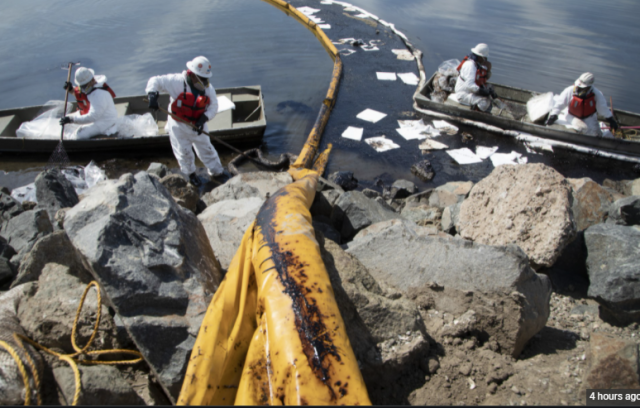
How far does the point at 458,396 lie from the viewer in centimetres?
244

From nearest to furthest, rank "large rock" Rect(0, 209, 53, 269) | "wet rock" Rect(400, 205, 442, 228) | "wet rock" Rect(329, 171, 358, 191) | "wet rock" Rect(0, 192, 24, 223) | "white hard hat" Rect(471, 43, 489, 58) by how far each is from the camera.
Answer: "large rock" Rect(0, 209, 53, 269), "wet rock" Rect(400, 205, 442, 228), "wet rock" Rect(0, 192, 24, 223), "wet rock" Rect(329, 171, 358, 191), "white hard hat" Rect(471, 43, 489, 58)

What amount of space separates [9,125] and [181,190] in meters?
5.30

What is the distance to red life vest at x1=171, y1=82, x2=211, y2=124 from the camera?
6.30m

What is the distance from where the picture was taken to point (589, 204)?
4703mm

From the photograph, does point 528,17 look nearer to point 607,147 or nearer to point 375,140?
point 607,147

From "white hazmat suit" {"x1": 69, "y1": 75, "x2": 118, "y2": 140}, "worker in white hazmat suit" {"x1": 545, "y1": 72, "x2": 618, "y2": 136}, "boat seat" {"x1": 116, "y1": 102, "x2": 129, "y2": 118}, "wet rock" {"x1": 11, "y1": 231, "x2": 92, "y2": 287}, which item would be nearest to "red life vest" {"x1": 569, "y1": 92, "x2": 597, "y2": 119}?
"worker in white hazmat suit" {"x1": 545, "y1": 72, "x2": 618, "y2": 136}

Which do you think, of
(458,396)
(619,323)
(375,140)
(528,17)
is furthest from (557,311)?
(528,17)

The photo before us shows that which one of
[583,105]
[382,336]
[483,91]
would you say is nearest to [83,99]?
[382,336]

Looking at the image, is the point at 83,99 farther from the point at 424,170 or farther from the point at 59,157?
the point at 424,170

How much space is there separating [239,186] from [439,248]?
3.17 m

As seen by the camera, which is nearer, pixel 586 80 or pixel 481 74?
pixel 586 80

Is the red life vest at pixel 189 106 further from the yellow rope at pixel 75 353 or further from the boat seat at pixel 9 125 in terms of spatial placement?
the yellow rope at pixel 75 353

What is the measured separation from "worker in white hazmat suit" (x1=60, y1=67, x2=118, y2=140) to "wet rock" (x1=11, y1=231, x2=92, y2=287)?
519 centimetres

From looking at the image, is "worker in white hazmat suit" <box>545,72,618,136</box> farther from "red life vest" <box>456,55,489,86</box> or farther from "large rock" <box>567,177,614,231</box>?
"large rock" <box>567,177,614,231</box>
